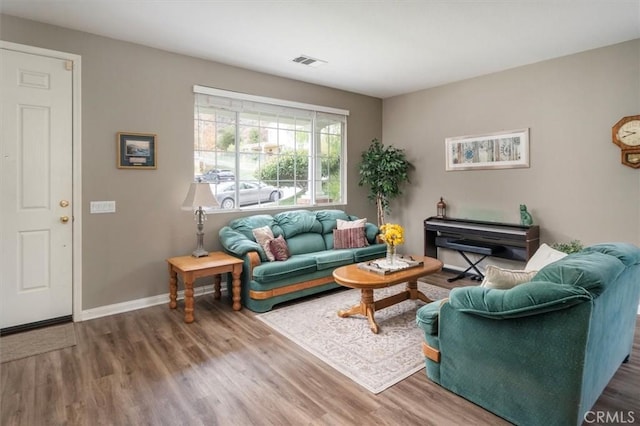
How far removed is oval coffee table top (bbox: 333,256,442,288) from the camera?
3.15 m

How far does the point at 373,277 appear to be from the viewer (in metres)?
3.27

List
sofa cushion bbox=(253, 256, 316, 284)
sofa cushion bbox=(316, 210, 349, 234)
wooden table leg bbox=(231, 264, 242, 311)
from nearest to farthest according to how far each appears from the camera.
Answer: sofa cushion bbox=(253, 256, 316, 284)
wooden table leg bbox=(231, 264, 242, 311)
sofa cushion bbox=(316, 210, 349, 234)

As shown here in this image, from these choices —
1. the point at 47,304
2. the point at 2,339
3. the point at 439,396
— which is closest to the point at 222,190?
the point at 47,304

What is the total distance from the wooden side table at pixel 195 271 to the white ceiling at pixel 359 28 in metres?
2.26

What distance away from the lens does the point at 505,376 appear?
1969mm

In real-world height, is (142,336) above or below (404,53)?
below

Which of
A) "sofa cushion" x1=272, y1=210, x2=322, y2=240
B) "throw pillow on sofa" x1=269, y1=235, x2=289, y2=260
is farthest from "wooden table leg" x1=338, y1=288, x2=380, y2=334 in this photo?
"sofa cushion" x1=272, y1=210, x2=322, y2=240

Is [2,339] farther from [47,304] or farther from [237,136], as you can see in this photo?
[237,136]

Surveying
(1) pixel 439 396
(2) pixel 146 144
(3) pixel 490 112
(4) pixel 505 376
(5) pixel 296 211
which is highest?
(3) pixel 490 112

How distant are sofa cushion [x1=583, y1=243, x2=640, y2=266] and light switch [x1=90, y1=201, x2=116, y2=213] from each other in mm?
4071

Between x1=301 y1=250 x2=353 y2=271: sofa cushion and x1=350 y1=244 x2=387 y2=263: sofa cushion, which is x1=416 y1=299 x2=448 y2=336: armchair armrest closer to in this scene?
x1=301 y1=250 x2=353 y2=271: sofa cushion

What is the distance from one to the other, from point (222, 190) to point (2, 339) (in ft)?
8.14

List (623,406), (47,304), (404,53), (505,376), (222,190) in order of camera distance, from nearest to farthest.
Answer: (505,376)
(623,406)
(47,304)
(404,53)
(222,190)

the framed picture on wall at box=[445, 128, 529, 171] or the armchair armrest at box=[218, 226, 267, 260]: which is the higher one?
the framed picture on wall at box=[445, 128, 529, 171]
